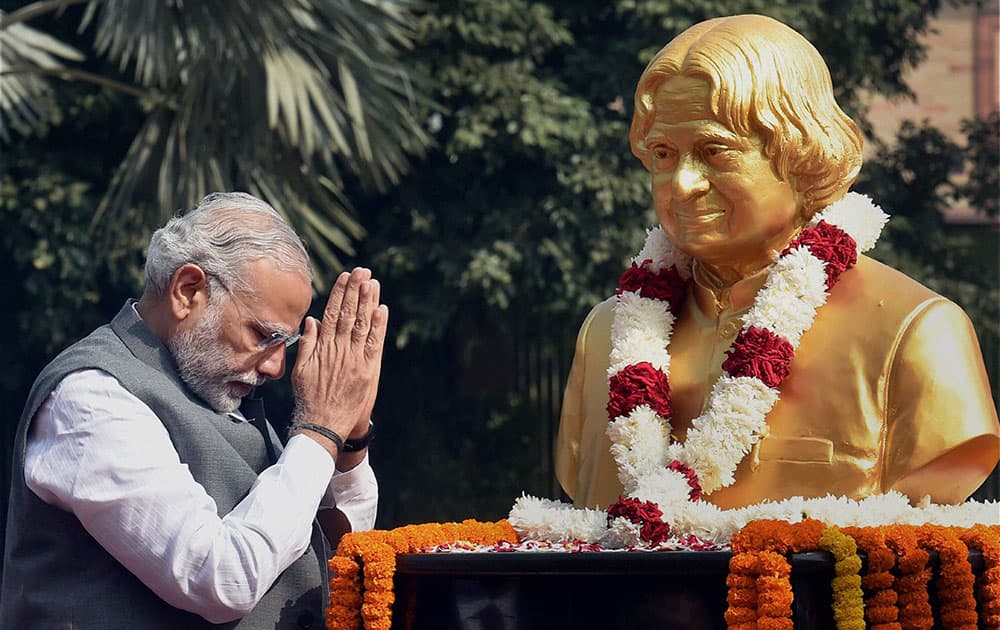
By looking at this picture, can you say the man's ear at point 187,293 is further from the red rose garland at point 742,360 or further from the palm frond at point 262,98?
the palm frond at point 262,98

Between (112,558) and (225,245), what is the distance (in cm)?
73

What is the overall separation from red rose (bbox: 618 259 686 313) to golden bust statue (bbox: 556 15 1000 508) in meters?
0.07

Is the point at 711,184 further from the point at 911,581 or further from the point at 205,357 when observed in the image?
the point at 205,357

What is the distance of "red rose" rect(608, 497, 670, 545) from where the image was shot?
9.74ft

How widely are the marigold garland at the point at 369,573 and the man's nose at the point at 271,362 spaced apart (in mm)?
515

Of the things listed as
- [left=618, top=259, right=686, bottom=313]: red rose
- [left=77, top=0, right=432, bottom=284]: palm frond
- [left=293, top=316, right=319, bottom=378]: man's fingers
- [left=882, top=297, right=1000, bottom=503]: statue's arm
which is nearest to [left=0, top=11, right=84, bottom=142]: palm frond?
[left=77, top=0, right=432, bottom=284]: palm frond

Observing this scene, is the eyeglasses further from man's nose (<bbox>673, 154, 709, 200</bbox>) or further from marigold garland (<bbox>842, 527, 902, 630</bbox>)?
marigold garland (<bbox>842, 527, 902, 630</bbox>)

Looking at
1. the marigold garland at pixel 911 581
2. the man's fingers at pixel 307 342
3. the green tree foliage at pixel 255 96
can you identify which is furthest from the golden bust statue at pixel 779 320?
the green tree foliage at pixel 255 96

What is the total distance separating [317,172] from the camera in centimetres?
1003

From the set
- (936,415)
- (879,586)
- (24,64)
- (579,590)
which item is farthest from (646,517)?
(24,64)

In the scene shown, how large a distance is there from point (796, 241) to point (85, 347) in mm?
1560

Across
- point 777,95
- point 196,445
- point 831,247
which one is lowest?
point 196,445

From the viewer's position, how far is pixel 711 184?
317 cm

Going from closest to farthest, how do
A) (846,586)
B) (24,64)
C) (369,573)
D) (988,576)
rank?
(846,586) < (988,576) < (369,573) < (24,64)
